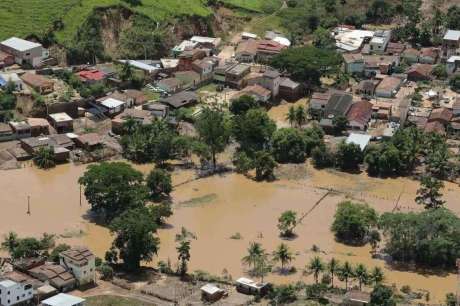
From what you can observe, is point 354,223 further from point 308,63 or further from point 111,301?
point 308,63

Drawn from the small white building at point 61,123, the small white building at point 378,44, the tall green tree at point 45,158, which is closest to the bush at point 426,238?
the tall green tree at point 45,158

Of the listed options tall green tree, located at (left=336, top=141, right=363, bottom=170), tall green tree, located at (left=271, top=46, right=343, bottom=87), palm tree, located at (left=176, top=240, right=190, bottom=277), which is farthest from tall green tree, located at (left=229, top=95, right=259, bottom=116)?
palm tree, located at (left=176, top=240, right=190, bottom=277)

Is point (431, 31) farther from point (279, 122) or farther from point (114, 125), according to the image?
point (114, 125)

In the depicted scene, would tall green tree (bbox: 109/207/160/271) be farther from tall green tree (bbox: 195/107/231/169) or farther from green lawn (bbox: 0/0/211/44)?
green lawn (bbox: 0/0/211/44)

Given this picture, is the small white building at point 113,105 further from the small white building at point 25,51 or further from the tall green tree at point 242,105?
the small white building at point 25,51

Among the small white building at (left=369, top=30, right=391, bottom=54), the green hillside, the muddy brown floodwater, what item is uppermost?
the green hillside

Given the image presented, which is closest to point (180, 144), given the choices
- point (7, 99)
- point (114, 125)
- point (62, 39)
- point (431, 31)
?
point (114, 125)
